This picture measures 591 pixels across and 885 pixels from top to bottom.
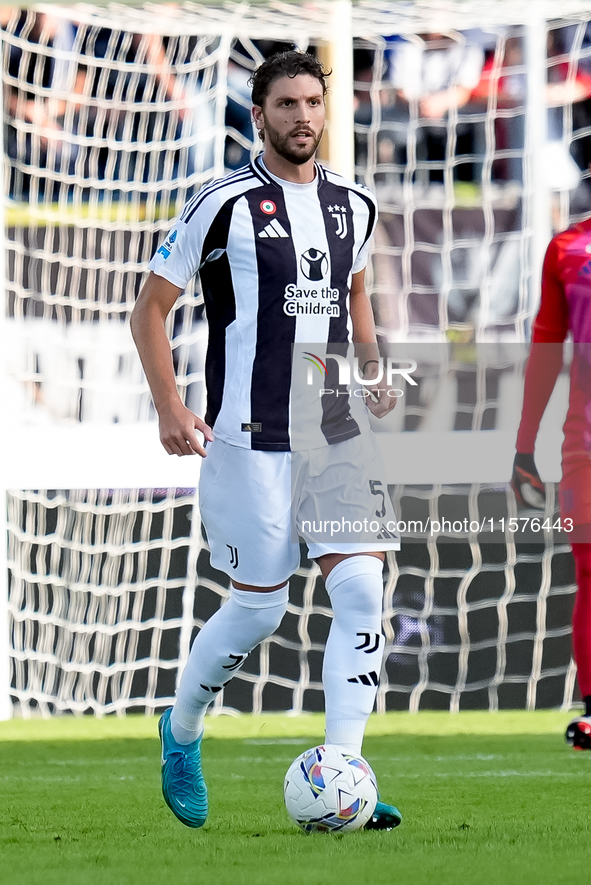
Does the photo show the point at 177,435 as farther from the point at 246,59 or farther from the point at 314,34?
the point at 246,59

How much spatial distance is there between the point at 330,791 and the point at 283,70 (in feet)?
5.27

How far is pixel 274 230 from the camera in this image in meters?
3.30

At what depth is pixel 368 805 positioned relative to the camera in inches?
118

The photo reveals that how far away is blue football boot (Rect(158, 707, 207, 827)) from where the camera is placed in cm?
326

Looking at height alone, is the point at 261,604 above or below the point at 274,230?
below

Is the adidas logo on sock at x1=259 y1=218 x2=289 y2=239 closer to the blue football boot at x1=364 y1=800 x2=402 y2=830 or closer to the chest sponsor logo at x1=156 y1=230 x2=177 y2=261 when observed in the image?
the chest sponsor logo at x1=156 y1=230 x2=177 y2=261

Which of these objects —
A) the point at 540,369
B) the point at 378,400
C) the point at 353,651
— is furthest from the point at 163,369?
the point at 540,369

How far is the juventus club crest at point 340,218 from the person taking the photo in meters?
3.38

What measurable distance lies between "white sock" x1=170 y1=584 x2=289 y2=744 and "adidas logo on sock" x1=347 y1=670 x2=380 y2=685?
290 mm

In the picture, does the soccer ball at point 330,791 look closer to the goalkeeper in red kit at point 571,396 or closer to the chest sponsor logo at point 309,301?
the chest sponsor logo at point 309,301

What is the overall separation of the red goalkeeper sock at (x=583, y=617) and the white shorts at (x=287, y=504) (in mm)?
1339

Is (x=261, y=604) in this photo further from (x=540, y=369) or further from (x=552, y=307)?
(x=552, y=307)

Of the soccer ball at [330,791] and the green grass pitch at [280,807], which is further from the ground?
the soccer ball at [330,791]

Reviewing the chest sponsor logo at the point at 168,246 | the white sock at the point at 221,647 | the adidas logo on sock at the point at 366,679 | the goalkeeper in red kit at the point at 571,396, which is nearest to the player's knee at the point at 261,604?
the white sock at the point at 221,647
